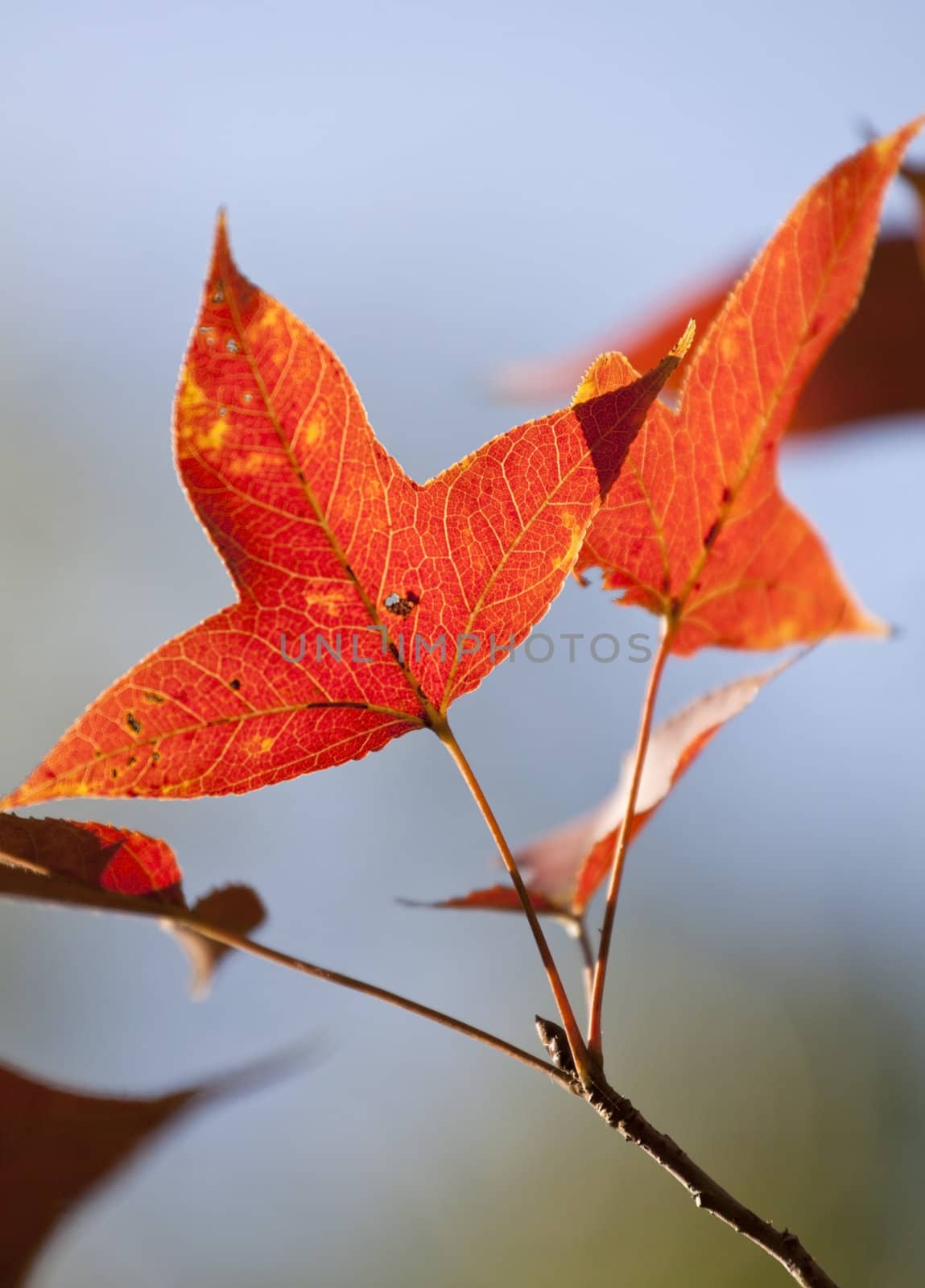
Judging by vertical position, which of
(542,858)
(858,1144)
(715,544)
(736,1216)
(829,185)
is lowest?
(858,1144)

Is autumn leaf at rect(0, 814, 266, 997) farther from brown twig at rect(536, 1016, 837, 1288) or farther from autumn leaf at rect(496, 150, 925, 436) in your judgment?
autumn leaf at rect(496, 150, 925, 436)

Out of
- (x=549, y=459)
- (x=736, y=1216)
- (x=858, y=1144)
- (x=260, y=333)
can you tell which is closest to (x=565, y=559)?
(x=549, y=459)

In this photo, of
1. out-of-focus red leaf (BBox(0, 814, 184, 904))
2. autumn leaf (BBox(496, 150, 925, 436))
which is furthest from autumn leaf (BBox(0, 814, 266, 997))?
autumn leaf (BBox(496, 150, 925, 436))

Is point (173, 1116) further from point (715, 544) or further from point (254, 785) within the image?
point (715, 544)

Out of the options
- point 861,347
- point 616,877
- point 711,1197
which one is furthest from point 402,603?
point 861,347

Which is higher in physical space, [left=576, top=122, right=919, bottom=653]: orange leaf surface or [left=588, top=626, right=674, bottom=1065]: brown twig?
[left=576, top=122, right=919, bottom=653]: orange leaf surface

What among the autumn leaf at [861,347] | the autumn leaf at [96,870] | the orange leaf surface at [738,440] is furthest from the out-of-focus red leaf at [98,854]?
the autumn leaf at [861,347]
